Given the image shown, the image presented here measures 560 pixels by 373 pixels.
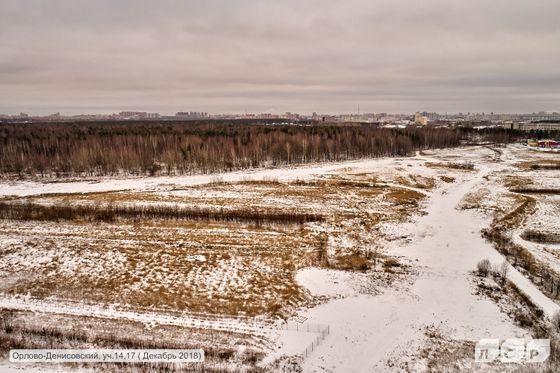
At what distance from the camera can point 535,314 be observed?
15258 millimetres

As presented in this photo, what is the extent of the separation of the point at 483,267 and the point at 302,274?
10441 mm

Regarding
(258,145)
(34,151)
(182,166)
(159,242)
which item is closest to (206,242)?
(159,242)

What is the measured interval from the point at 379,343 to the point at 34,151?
75.8 m

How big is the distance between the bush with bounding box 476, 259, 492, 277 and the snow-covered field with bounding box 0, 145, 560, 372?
61cm

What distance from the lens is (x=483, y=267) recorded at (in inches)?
782

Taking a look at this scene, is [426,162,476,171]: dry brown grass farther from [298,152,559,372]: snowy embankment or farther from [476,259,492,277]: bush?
[476,259,492,277]: bush

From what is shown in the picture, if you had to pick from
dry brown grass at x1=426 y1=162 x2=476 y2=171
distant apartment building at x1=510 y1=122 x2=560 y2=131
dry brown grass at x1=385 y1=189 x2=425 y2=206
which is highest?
distant apartment building at x1=510 y1=122 x2=560 y2=131

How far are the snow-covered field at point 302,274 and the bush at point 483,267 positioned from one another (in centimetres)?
61

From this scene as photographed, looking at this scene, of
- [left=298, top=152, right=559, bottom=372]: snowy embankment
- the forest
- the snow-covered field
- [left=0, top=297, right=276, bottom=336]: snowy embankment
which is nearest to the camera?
[left=298, top=152, right=559, bottom=372]: snowy embankment

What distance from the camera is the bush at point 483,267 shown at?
19453 mm

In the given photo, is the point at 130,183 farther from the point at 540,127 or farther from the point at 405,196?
the point at 540,127

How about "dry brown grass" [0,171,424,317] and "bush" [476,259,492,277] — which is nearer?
"dry brown grass" [0,171,424,317]

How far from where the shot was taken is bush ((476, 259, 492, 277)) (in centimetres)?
1945

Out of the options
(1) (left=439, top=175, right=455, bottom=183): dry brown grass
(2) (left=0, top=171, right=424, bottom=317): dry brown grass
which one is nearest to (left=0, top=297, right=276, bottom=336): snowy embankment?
(2) (left=0, top=171, right=424, bottom=317): dry brown grass
